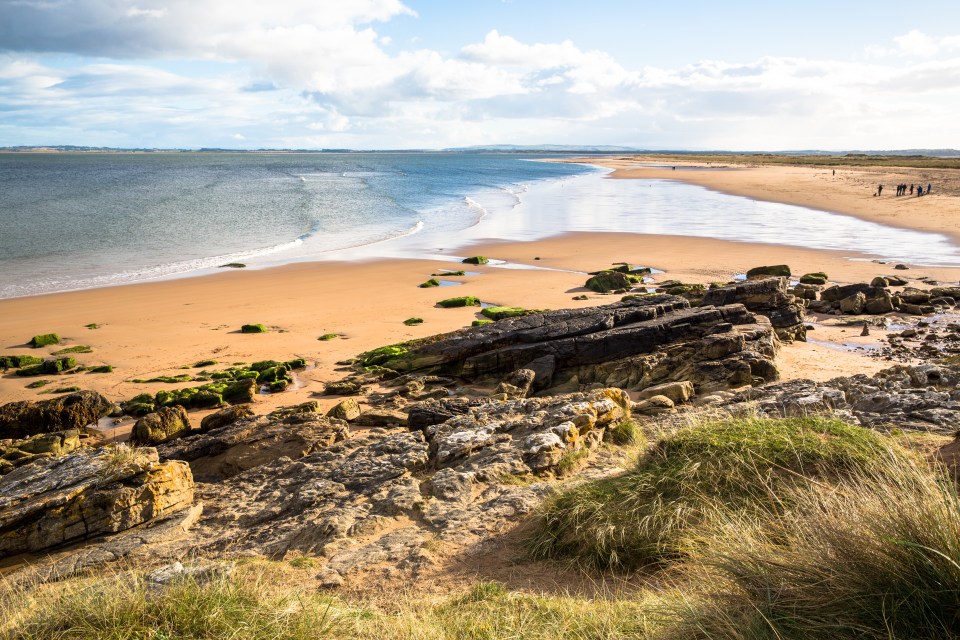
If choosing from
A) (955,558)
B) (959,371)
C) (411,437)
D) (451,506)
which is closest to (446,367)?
(411,437)

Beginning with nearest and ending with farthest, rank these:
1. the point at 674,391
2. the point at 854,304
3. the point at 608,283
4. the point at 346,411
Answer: the point at 674,391 → the point at 346,411 → the point at 854,304 → the point at 608,283

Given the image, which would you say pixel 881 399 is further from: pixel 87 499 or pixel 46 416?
pixel 46 416

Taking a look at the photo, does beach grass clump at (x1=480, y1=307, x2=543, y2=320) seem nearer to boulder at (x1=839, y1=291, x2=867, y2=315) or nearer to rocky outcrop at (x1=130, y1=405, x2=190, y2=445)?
boulder at (x1=839, y1=291, x2=867, y2=315)

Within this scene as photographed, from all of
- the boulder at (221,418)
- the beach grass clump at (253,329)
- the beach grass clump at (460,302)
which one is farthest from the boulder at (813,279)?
the boulder at (221,418)

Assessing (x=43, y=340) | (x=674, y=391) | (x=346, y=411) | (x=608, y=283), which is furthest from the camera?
(x=608, y=283)

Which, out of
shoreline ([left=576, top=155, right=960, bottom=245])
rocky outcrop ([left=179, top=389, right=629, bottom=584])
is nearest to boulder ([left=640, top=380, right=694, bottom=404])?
rocky outcrop ([left=179, top=389, right=629, bottom=584])

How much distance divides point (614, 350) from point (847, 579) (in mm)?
9557

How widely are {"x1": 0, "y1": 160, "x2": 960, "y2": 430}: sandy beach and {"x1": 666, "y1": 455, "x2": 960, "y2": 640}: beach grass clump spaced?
950cm

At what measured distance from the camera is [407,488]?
7.78 meters

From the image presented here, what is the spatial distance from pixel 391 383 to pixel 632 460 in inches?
295

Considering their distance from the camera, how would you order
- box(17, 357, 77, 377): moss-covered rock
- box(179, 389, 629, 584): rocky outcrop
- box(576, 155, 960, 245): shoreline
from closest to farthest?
box(179, 389, 629, 584): rocky outcrop, box(17, 357, 77, 377): moss-covered rock, box(576, 155, 960, 245): shoreline

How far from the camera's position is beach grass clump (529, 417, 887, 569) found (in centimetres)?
572

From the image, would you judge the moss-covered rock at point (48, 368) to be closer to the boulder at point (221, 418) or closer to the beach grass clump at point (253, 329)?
the beach grass clump at point (253, 329)

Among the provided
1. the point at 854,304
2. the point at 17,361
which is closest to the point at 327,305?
the point at 17,361
